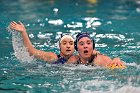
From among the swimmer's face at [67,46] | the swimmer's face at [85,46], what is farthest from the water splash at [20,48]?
the swimmer's face at [85,46]

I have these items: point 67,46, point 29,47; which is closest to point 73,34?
point 29,47

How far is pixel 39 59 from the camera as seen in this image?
7.38 metres

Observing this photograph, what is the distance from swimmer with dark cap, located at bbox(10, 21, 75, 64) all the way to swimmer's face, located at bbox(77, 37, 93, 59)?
43cm

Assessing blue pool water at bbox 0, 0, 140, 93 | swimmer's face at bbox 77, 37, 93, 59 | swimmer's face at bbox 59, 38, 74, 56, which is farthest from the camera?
swimmer's face at bbox 59, 38, 74, 56

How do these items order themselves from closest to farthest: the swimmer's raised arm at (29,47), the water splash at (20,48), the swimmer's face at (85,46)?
1. the swimmer's face at (85,46)
2. the swimmer's raised arm at (29,47)
3. the water splash at (20,48)

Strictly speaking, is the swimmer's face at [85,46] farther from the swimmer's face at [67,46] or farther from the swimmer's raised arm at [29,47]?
the swimmer's raised arm at [29,47]

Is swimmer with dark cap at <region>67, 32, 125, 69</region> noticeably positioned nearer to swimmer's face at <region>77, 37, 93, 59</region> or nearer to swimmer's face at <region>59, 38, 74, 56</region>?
swimmer's face at <region>77, 37, 93, 59</region>

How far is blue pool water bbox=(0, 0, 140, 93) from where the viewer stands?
18.6 ft

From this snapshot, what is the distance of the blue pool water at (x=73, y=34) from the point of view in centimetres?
566

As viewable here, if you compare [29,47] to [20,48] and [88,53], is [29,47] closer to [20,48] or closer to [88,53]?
[20,48]

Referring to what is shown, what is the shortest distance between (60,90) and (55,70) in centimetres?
127

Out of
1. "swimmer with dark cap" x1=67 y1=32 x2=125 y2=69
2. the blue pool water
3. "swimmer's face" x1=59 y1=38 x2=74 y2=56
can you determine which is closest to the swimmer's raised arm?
the blue pool water

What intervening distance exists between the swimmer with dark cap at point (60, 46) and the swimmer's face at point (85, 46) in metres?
0.43

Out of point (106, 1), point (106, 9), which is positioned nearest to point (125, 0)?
point (106, 1)
